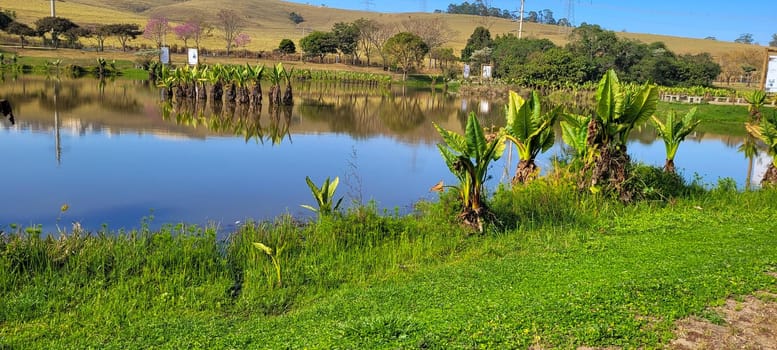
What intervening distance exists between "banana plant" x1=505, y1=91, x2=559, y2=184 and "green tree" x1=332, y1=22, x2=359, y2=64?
4987 centimetres

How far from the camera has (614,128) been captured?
789cm

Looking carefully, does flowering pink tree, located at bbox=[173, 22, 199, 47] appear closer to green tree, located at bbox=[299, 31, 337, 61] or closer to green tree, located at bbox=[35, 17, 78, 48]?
green tree, located at bbox=[299, 31, 337, 61]

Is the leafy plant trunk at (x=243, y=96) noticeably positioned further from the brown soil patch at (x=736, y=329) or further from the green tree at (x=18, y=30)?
the green tree at (x=18, y=30)

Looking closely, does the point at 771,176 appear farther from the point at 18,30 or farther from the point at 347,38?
the point at 18,30

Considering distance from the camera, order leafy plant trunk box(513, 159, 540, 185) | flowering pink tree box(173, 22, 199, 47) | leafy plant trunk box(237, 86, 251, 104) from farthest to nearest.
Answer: flowering pink tree box(173, 22, 199, 47) → leafy plant trunk box(237, 86, 251, 104) → leafy plant trunk box(513, 159, 540, 185)

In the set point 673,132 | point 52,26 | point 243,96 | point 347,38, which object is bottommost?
point 243,96

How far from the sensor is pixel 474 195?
6703mm

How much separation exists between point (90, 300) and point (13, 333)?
681 millimetres

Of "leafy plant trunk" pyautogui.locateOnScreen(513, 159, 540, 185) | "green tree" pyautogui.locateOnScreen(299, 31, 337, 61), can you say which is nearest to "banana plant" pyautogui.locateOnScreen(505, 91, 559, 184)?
"leafy plant trunk" pyautogui.locateOnScreen(513, 159, 540, 185)

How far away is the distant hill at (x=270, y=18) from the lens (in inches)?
2921

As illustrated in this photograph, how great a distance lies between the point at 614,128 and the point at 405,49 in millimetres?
44331

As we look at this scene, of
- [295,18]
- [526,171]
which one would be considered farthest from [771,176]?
[295,18]

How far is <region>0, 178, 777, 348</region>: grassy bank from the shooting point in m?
3.77

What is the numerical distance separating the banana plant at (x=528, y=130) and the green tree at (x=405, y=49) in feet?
141
